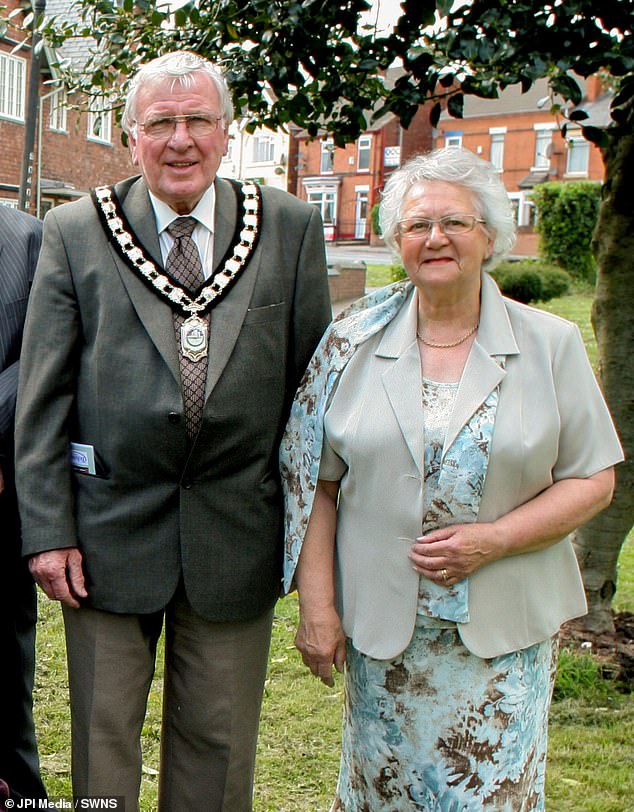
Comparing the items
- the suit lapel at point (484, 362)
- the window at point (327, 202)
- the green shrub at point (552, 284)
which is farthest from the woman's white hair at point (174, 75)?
the window at point (327, 202)

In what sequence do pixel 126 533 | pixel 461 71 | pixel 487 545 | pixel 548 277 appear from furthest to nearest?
pixel 548 277 → pixel 461 71 → pixel 126 533 → pixel 487 545

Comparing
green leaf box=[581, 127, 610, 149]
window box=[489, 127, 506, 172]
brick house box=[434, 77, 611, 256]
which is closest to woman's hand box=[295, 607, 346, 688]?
green leaf box=[581, 127, 610, 149]

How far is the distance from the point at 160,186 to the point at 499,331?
3.30ft

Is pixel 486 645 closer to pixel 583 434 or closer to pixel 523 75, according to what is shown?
pixel 583 434

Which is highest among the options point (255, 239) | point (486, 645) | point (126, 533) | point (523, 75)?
point (523, 75)

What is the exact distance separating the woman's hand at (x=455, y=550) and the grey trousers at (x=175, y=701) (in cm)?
61

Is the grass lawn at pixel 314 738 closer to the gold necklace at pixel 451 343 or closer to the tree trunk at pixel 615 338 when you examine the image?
the tree trunk at pixel 615 338

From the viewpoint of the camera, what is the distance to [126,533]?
278 centimetres

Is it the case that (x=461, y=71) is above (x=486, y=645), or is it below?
above

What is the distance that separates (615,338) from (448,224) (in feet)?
8.62

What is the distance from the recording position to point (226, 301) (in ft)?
9.12

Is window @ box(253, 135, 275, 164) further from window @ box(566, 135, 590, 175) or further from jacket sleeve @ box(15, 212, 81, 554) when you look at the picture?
jacket sleeve @ box(15, 212, 81, 554)

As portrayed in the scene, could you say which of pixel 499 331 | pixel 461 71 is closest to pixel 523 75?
pixel 461 71

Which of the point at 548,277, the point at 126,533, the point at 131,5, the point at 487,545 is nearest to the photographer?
the point at 487,545
